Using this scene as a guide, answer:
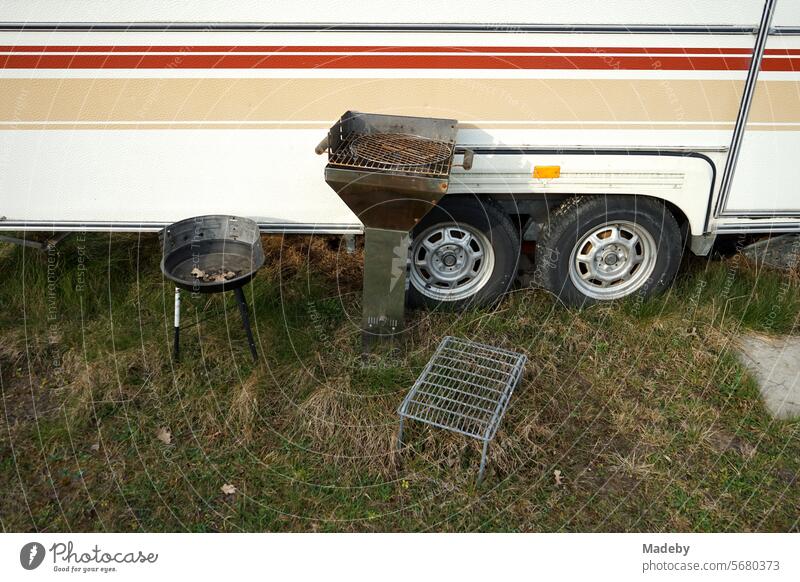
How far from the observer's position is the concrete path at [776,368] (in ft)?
14.8

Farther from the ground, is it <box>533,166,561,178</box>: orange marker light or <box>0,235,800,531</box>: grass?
<box>533,166,561,178</box>: orange marker light

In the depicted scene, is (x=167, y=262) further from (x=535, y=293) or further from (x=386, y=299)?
(x=535, y=293)

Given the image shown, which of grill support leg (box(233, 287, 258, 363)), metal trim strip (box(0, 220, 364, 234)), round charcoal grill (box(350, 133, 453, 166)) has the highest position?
round charcoal grill (box(350, 133, 453, 166))

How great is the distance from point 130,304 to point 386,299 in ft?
7.13

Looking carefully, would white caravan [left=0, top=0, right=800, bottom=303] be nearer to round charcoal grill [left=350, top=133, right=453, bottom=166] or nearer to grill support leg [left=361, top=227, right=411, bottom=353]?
round charcoal grill [left=350, top=133, right=453, bottom=166]

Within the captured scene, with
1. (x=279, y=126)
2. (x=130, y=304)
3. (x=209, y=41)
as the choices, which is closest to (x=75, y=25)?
(x=209, y=41)

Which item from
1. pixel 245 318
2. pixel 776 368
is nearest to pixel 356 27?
pixel 245 318

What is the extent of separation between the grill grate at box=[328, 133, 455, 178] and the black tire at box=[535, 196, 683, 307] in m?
1.16

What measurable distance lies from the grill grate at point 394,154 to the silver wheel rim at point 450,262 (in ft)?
2.36

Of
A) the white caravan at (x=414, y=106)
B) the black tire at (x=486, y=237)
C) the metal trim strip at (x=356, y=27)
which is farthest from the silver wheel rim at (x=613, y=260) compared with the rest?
the metal trim strip at (x=356, y=27)

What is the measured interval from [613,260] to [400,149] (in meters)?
1.97

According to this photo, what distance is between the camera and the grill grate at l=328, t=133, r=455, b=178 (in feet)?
13.5

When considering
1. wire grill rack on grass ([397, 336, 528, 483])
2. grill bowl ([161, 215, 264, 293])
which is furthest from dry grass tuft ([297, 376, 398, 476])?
grill bowl ([161, 215, 264, 293])

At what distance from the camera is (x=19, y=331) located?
5043 mm
